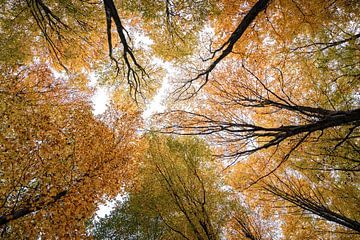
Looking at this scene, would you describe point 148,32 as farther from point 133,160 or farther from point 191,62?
point 133,160

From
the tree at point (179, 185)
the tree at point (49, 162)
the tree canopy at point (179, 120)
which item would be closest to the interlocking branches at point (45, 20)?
the tree canopy at point (179, 120)

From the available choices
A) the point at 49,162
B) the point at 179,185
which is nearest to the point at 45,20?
the point at 49,162

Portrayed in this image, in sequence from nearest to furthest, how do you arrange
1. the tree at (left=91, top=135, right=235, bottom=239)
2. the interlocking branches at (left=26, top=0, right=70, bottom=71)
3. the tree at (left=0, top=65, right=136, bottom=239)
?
the interlocking branches at (left=26, top=0, right=70, bottom=71)
the tree at (left=0, top=65, right=136, bottom=239)
the tree at (left=91, top=135, right=235, bottom=239)

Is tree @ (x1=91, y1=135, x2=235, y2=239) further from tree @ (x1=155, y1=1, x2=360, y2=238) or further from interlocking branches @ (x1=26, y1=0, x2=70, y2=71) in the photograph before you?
interlocking branches @ (x1=26, y1=0, x2=70, y2=71)

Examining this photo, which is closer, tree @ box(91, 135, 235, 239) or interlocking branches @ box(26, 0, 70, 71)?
interlocking branches @ box(26, 0, 70, 71)

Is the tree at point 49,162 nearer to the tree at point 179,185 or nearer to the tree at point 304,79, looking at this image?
the tree at point 179,185

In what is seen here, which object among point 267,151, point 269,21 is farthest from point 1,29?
point 267,151

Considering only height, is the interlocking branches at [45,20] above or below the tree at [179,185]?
above

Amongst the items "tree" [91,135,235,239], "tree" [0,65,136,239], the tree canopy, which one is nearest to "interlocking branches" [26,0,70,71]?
the tree canopy

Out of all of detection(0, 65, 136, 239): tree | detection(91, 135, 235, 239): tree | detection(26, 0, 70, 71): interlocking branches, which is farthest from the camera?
detection(91, 135, 235, 239): tree

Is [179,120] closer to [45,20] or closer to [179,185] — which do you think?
[179,185]

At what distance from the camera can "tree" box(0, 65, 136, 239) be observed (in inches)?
175

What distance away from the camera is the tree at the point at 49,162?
14.6ft

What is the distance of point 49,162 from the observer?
5.00 metres
